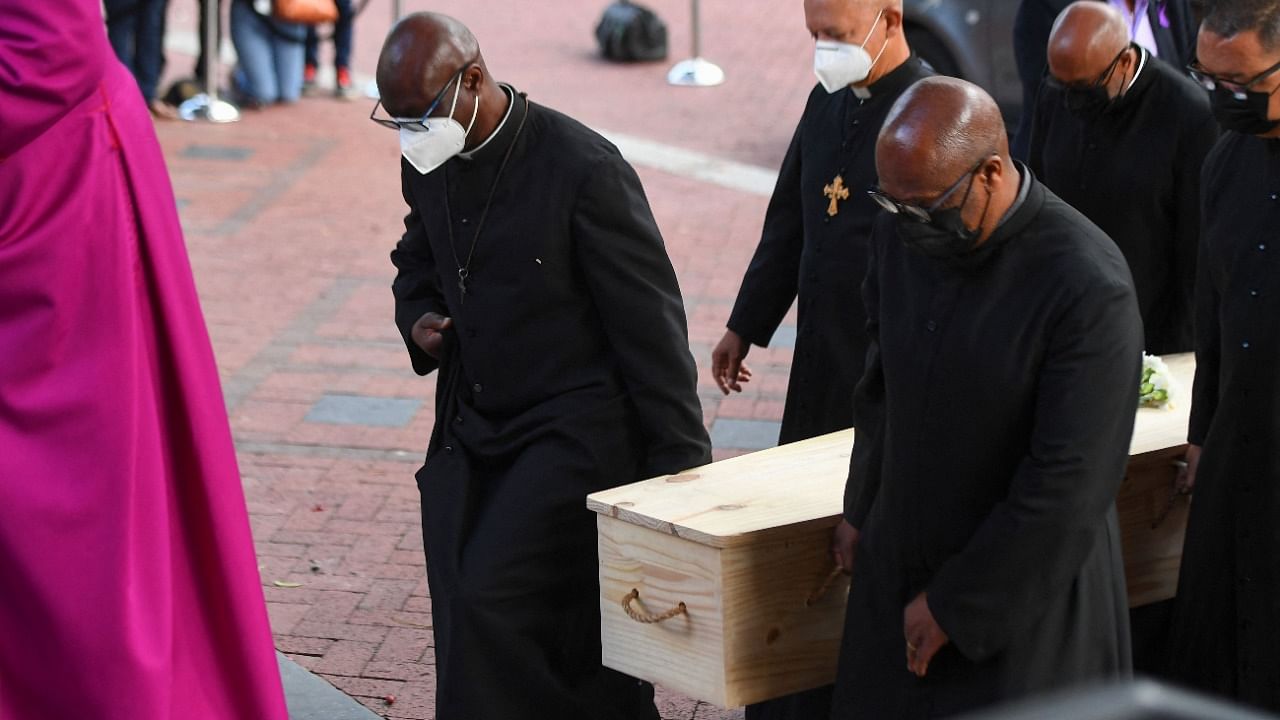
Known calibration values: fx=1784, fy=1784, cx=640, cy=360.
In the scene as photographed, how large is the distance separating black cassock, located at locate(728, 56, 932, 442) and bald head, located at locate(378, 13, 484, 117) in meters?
1.09

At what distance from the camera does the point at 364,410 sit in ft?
24.7

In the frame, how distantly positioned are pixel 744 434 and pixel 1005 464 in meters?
3.96

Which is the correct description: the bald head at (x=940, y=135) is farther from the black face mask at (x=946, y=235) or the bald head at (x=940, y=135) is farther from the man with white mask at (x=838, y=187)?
the man with white mask at (x=838, y=187)

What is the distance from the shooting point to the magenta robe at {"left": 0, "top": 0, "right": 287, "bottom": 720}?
4066mm

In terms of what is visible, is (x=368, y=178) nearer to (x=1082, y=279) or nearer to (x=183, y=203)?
(x=183, y=203)

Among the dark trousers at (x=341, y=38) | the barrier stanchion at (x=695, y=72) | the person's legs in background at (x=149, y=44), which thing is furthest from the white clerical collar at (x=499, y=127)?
the barrier stanchion at (x=695, y=72)

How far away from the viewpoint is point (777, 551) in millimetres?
3699

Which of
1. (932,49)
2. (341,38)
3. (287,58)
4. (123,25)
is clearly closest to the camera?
(932,49)

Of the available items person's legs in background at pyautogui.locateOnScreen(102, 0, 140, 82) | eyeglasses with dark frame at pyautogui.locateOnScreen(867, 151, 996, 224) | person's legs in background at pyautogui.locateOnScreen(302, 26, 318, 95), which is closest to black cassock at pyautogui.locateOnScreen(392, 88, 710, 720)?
eyeglasses with dark frame at pyautogui.locateOnScreen(867, 151, 996, 224)

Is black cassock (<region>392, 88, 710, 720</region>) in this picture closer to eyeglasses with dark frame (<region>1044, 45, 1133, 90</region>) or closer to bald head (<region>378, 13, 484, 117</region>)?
bald head (<region>378, 13, 484, 117</region>)

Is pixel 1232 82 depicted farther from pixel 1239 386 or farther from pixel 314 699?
pixel 314 699

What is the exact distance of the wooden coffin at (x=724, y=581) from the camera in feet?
12.0

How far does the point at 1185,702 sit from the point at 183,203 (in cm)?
1008

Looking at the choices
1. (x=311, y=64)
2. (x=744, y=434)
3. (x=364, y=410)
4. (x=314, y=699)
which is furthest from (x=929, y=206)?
(x=311, y=64)
